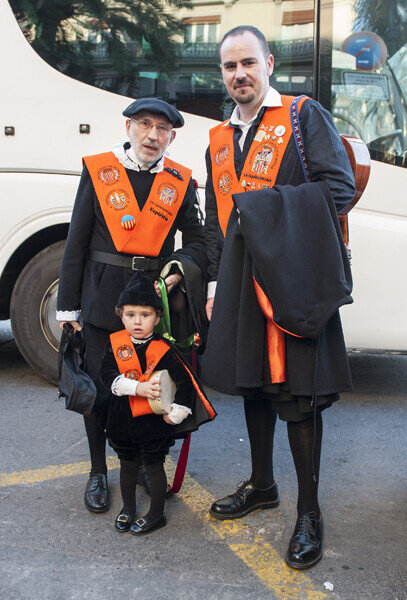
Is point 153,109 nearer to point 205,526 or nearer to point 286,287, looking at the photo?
point 286,287

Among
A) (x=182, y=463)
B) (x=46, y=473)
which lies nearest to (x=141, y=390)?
(x=182, y=463)

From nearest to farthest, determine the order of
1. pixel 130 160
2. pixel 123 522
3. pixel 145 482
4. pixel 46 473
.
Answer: pixel 123 522 < pixel 130 160 < pixel 145 482 < pixel 46 473

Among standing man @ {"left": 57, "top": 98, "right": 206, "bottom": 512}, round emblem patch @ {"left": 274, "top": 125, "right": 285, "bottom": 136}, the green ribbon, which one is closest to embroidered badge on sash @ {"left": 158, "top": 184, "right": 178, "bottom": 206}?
standing man @ {"left": 57, "top": 98, "right": 206, "bottom": 512}

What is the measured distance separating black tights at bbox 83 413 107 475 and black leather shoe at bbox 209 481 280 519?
579mm

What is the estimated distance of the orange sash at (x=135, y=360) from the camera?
8.72 feet

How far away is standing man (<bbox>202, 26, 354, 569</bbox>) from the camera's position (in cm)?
239

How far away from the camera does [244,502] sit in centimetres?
293

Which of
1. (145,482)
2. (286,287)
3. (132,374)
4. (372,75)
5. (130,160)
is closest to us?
(286,287)

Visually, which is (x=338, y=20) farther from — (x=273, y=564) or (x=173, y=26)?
(x=273, y=564)

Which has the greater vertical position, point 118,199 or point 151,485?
point 118,199

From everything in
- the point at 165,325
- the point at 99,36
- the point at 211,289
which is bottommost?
the point at 165,325

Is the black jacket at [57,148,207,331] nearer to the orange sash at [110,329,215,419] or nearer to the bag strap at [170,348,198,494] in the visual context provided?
the orange sash at [110,329,215,419]

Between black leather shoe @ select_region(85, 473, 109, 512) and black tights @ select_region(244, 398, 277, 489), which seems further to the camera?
black leather shoe @ select_region(85, 473, 109, 512)

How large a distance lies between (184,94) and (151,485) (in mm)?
2583
